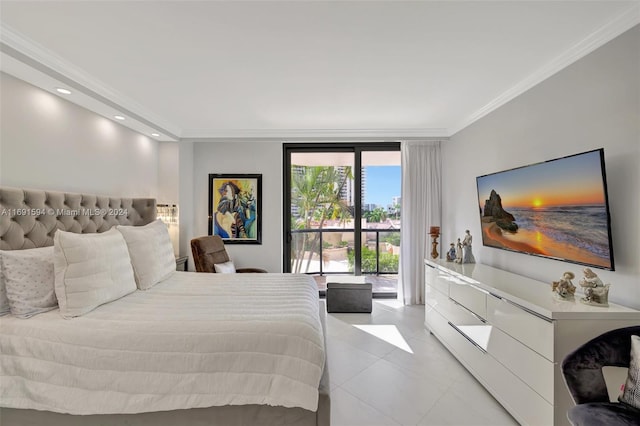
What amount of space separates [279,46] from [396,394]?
273cm

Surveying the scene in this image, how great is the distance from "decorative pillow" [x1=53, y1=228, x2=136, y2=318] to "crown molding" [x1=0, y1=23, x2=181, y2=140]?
1264 mm

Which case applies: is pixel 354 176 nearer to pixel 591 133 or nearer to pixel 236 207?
pixel 236 207

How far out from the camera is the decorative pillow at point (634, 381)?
1.31m

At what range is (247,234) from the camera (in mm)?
4320

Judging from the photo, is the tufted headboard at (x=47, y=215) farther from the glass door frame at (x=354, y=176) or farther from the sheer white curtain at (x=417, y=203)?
the sheer white curtain at (x=417, y=203)

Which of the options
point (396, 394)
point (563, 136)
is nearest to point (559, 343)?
point (396, 394)

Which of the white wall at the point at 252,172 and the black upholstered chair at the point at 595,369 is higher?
the white wall at the point at 252,172

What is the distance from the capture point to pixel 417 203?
4223mm

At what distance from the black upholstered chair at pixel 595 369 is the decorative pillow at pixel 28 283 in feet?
9.90

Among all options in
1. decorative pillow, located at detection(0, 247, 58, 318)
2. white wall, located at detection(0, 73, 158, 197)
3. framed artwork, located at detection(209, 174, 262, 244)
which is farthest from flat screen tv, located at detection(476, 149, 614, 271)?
white wall, located at detection(0, 73, 158, 197)

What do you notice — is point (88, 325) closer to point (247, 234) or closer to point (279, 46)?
point (279, 46)

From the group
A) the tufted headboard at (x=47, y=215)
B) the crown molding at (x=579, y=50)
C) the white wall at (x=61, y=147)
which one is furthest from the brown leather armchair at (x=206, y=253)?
the crown molding at (x=579, y=50)

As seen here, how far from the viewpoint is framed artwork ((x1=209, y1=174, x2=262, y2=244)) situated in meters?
4.30

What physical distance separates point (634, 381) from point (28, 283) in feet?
11.0
